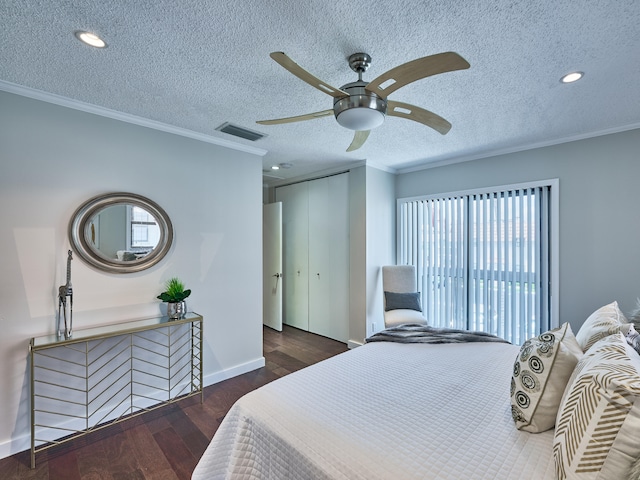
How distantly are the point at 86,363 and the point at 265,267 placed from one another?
8.96ft

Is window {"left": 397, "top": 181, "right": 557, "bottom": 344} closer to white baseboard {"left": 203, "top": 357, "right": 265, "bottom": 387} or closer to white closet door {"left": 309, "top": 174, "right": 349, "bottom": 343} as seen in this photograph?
white closet door {"left": 309, "top": 174, "right": 349, "bottom": 343}

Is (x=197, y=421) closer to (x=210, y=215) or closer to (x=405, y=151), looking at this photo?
(x=210, y=215)

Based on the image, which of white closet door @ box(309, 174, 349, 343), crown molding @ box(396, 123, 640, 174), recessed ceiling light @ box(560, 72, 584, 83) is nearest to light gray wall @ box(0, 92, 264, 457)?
white closet door @ box(309, 174, 349, 343)

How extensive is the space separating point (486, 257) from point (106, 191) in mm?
3837

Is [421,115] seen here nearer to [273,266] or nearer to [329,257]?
[329,257]

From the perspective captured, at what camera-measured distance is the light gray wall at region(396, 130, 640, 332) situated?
257 cm

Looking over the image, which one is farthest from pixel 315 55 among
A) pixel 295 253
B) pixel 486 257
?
pixel 295 253

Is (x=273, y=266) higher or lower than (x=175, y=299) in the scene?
higher

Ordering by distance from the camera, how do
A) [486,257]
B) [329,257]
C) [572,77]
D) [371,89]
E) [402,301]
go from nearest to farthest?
1. [371,89]
2. [572,77]
3. [486,257]
4. [402,301]
5. [329,257]

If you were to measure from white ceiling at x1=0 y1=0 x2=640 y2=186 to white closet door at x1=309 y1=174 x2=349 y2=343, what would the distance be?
168 cm

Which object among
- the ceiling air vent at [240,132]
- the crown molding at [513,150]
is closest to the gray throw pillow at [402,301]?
the crown molding at [513,150]

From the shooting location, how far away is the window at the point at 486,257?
3.04 meters

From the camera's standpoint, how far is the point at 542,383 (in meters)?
1.21

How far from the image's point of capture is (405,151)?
3369 millimetres
